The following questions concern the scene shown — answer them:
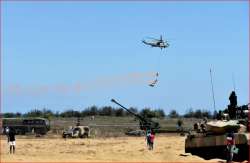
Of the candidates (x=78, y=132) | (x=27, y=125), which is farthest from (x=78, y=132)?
(x=27, y=125)

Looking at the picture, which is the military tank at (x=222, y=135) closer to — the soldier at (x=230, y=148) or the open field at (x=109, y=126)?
the soldier at (x=230, y=148)

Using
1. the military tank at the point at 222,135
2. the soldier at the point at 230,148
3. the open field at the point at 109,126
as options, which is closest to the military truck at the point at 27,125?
the open field at the point at 109,126

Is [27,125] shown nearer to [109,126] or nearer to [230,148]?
[109,126]

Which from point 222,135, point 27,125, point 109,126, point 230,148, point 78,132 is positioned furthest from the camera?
point 109,126

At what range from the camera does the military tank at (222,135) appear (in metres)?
32.3

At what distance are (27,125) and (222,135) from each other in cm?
4060

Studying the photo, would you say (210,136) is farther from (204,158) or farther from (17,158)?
(17,158)

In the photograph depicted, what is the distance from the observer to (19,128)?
70375mm

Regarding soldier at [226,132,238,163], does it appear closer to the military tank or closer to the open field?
the military tank

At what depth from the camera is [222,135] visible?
3300 centimetres

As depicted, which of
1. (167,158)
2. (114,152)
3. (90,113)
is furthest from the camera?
(90,113)

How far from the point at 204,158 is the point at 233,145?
10.6 ft

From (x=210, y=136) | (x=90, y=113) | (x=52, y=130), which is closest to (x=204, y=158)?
(x=210, y=136)

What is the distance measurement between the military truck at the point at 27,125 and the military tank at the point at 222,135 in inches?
1421
